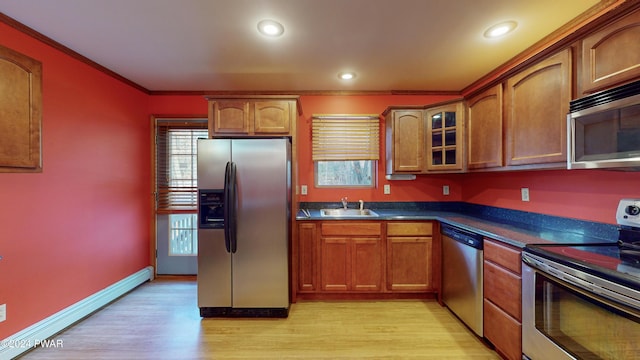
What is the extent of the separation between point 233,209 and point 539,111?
2563 millimetres

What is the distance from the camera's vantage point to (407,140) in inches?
112

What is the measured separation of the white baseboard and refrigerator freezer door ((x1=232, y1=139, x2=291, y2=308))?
1.43m

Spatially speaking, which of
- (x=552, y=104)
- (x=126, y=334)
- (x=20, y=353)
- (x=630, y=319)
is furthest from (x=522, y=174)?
(x=20, y=353)

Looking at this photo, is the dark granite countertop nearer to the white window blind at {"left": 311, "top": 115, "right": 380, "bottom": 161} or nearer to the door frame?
the white window blind at {"left": 311, "top": 115, "right": 380, "bottom": 161}

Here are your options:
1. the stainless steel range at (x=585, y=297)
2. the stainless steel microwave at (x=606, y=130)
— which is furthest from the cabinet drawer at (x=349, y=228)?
the stainless steel microwave at (x=606, y=130)

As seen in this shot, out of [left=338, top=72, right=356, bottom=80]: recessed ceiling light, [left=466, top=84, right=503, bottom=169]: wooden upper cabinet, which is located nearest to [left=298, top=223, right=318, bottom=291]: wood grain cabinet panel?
[left=338, top=72, right=356, bottom=80]: recessed ceiling light

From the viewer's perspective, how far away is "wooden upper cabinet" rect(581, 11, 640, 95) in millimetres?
1206

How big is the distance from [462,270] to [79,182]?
367 centimetres

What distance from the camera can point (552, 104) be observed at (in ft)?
5.29

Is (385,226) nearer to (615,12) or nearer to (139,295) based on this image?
(615,12)

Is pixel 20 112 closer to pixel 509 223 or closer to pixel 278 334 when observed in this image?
pixel 278 334

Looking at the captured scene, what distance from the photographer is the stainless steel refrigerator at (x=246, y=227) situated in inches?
89.4

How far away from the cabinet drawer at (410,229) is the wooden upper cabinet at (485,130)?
2.55ft

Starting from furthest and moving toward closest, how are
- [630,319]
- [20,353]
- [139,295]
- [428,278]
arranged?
1. [139,295]
2. [428,278]
3. [20,353]
4. [630,319]
